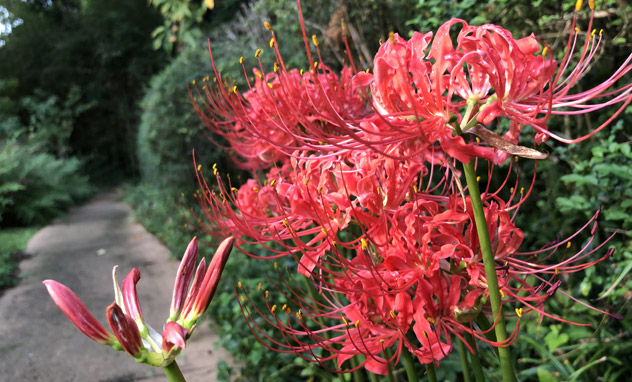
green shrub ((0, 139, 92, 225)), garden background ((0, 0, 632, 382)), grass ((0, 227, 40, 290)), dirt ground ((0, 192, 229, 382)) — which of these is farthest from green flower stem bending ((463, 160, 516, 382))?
green shrub ((0, 139, 92, 225))

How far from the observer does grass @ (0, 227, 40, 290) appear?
4242mm

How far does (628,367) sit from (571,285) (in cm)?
45

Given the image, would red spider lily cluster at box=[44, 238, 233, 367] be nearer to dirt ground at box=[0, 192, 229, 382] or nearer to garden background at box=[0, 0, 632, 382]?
garden background at box=[0, 0, 632, 382]

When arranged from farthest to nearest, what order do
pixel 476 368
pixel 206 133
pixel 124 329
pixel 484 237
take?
pixel 206 133, pixel 476 368, pixel 484 237, pixel 124 329

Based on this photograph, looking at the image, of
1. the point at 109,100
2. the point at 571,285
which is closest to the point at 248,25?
the point at 571,285

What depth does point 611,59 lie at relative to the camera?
246cm

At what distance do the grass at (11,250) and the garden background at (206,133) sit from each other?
1.0 inches

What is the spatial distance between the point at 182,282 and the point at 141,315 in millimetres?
66

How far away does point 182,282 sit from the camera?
25.0 inches

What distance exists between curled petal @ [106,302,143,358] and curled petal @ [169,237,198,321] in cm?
6

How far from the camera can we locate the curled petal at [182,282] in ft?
2.03

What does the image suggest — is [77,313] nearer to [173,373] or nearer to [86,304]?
[173,373]

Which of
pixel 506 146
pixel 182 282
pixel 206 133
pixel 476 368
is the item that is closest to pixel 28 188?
pixel 206 133

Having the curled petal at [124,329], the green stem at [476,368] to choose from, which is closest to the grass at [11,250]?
the curled petal at [124,329]
